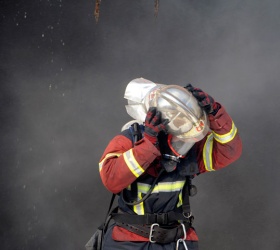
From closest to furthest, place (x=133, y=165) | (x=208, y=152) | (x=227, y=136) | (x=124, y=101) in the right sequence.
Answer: (x=133, y=165) → (x=227, y=136) → (x=208, y=152) → (x=124, y=101)

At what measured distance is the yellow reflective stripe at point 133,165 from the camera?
7.13 ft

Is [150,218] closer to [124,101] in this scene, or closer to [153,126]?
[153,126]

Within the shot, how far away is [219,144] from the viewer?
2.46 m

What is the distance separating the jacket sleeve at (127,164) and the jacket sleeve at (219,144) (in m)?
0.42

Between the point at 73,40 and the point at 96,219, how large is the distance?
7.22 ft

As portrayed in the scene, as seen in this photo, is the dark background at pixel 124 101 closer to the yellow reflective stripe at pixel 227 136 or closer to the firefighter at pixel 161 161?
the firefighter at pixel 161 161

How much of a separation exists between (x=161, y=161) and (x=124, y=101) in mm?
2956

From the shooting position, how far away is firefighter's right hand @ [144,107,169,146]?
86.3 inches

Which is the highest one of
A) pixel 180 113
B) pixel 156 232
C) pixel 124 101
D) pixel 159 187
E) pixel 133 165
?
pixel 124 101

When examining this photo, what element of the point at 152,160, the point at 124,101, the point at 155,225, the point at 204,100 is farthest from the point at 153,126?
the point at 124,101

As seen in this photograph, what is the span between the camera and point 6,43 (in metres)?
4.75

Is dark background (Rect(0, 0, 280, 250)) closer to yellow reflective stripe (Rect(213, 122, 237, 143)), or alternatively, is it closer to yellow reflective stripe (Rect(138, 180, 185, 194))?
yellow reflective stripe (Rect(138, 180, 185, 194))

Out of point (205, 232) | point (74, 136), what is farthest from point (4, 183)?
point (205, 232)

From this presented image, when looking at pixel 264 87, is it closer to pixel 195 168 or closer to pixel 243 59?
pixel 243 59
